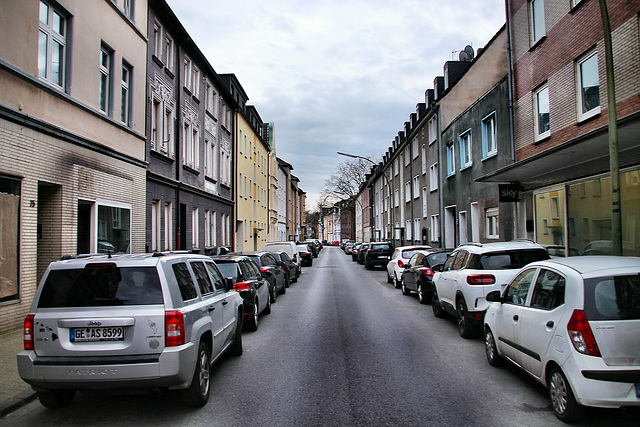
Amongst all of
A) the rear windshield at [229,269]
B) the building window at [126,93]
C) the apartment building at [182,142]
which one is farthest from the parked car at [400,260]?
the building window at [126,93]

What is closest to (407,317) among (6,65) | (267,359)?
(267,359)

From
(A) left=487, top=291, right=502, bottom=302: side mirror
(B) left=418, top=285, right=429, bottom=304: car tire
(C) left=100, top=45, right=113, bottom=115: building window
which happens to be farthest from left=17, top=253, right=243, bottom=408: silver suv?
(C) left=100, top=45, right=113, bottom=115: building window

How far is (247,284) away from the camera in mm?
9547

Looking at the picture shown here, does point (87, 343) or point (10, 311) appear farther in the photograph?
point (10, 311)

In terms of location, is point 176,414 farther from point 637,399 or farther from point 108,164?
point 108,164

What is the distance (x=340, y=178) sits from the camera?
64.6 metres

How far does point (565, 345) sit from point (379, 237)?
169 ft

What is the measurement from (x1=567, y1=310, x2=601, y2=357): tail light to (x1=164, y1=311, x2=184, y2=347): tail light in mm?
3694

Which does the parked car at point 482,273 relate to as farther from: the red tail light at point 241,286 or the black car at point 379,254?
the black car at point 379,254

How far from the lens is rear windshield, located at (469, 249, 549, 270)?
8.44m

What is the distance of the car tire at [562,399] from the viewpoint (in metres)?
4.35

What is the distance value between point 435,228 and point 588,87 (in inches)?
639

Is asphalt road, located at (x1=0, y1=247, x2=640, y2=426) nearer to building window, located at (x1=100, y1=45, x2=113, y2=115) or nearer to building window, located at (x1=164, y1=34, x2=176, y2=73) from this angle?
building window, located at (x1=100, y1=45, x2=113, y2=115)

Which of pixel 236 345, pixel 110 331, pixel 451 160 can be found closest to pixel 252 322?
pixel 236 345
